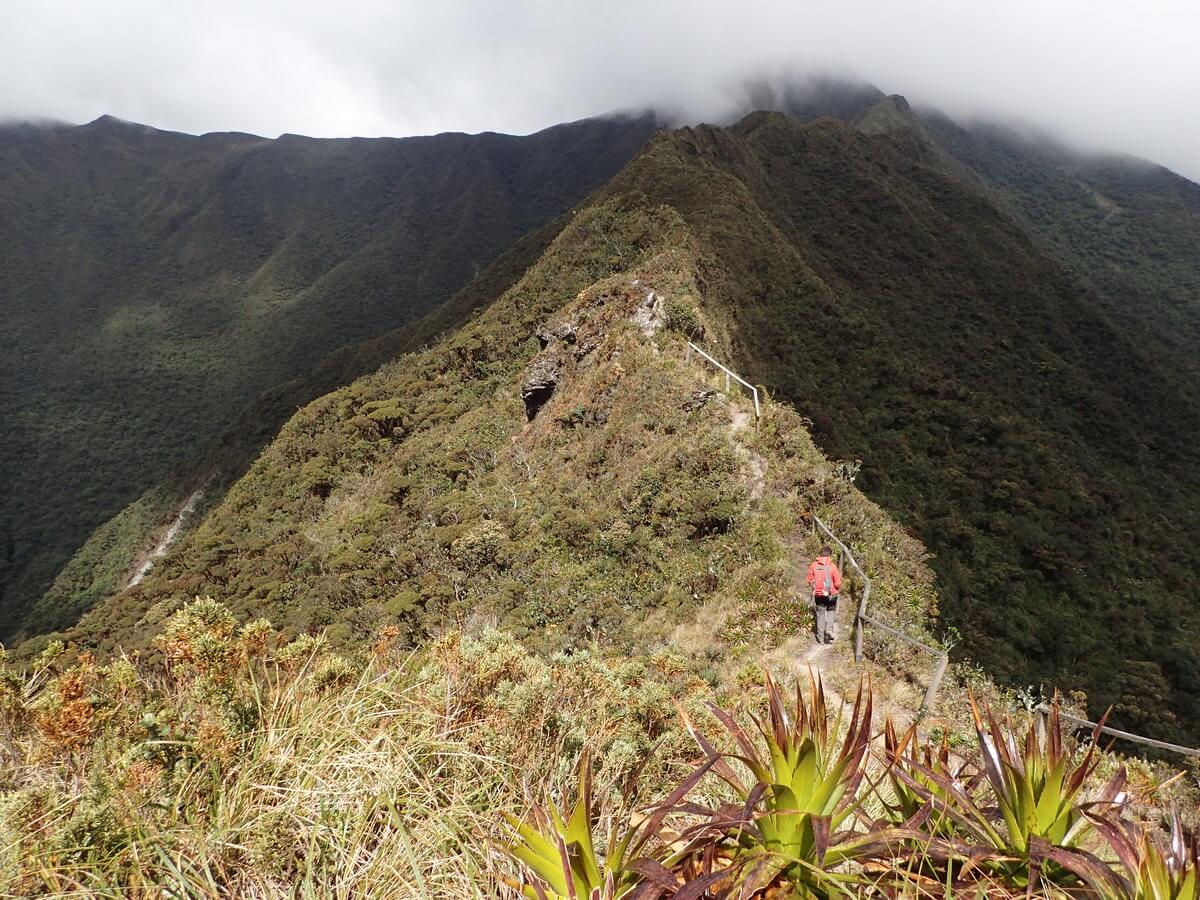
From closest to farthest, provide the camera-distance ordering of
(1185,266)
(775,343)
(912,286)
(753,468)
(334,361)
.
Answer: (753,468), (775,343), (912,286), (334,361), (1185,266)

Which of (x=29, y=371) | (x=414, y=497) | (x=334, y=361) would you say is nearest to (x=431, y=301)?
(x=334, y=361)

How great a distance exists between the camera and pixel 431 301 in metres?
110

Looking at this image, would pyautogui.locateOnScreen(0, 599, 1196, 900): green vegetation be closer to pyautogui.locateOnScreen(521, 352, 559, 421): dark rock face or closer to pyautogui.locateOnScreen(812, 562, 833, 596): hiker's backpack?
pyautogui.locateOnScreen(812, 562, 833, 596): hiker's backpack

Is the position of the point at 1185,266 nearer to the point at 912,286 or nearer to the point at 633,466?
the point at 912,286

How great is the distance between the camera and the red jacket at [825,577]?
23.7 feet

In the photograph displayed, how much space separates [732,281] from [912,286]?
17.7 metres

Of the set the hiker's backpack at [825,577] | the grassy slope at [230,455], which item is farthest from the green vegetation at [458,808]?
the grassy slope at [230,455]

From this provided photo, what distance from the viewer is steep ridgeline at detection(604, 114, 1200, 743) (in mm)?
15383

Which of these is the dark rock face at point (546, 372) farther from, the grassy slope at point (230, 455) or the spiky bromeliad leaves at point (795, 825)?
the spiky bromeliad leaves at point (795, 825)

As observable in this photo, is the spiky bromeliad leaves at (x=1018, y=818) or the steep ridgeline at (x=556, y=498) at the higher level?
the spiky bromeliad leaves at (x=1018, y=818)

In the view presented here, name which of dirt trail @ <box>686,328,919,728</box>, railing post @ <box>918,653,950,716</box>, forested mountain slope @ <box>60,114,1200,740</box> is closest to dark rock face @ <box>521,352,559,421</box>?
forested mountain slope @ <box>60,114,1200,740</box>

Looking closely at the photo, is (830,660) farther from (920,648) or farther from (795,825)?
(795,825)

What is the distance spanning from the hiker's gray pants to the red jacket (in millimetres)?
98

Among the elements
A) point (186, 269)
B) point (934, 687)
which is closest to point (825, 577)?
point (934, 687)
